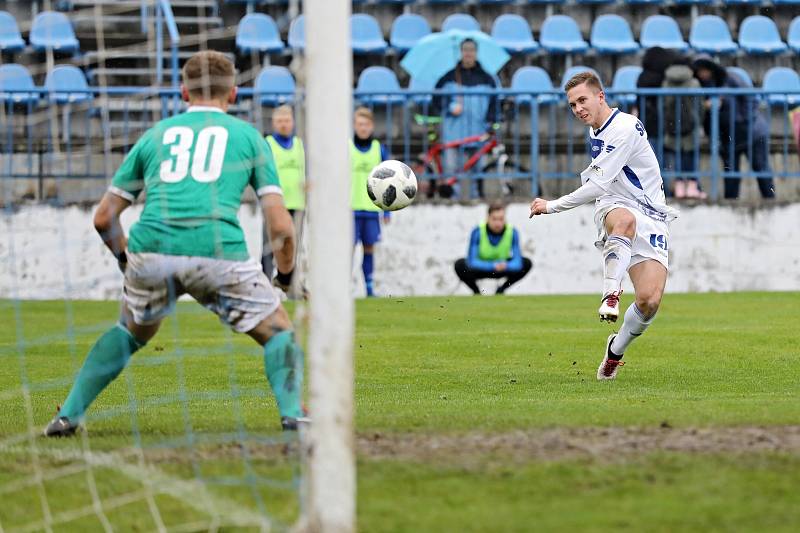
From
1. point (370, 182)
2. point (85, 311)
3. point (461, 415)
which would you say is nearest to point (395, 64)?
point (85, 311)

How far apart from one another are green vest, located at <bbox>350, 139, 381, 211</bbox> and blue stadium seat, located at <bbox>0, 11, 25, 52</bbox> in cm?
640

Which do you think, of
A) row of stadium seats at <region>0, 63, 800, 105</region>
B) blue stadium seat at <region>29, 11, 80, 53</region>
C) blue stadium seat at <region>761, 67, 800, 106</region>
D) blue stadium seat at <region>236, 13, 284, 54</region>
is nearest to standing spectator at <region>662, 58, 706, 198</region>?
row of stadium seats at <region>0, 63, 800, 105</region>

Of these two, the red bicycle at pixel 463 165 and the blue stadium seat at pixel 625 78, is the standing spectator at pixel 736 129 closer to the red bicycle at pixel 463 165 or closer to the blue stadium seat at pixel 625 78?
the blue stadium seat at pixel 625 78

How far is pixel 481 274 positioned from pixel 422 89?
367cm

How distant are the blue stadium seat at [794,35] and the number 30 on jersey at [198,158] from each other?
17823 millimetres

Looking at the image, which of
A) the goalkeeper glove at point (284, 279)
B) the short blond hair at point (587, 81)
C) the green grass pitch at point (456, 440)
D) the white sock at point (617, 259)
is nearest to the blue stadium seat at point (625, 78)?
the green grass pitch at point (456, 440)

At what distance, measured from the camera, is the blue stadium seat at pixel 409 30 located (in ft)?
71.3

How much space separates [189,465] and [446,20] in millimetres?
16826

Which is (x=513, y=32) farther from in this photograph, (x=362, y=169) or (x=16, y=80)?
(x=16, y=80)

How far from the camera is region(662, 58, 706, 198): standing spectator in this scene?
1875 cm

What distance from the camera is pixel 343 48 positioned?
182 inches

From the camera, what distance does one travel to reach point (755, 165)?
1917 cm

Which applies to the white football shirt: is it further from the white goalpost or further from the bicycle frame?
the bicycle frame

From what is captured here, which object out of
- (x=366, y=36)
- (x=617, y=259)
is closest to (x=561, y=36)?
(x=366, y=36)
